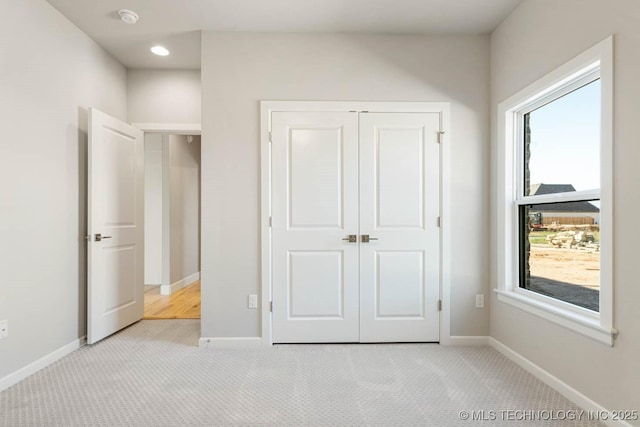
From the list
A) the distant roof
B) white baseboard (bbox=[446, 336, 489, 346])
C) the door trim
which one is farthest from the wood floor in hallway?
the distant roof

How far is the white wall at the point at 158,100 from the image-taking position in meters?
3.81

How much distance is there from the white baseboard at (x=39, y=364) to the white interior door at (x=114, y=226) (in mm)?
114

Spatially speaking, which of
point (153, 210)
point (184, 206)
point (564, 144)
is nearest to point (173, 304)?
point (184, 206)

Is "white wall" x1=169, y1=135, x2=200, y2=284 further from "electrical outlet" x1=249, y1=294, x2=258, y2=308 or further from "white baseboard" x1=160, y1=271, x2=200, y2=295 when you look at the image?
"electrical outlet" x1=249, y1=294, x2=258, y2=308

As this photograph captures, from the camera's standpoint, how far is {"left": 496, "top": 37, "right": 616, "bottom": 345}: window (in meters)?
1.95

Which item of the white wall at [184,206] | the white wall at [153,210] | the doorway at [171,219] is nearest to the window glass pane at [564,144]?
the doorway at [171,219]

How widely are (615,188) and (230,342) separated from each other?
112 inches

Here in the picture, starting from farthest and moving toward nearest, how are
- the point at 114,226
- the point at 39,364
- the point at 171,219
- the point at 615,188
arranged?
the point at 171,219 < the point at 114,226 < the point at 39,364 < the point at 615,188

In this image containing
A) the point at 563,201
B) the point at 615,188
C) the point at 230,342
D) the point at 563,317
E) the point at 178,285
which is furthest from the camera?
the point at 178,285

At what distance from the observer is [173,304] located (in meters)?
4.47

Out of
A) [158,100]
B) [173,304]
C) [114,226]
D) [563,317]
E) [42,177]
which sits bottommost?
[173,304]

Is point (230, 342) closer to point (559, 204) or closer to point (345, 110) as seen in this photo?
point (345, 110)

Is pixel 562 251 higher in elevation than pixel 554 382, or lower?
higher

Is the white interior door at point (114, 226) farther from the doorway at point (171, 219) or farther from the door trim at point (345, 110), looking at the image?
the door trim at point (345, 110)
